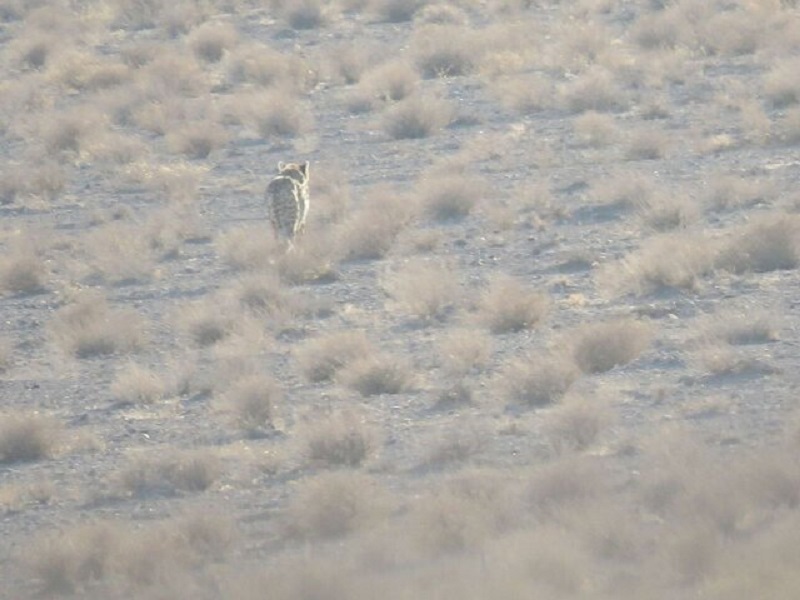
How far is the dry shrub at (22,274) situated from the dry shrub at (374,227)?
3.43 meters

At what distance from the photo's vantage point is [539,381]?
14523 millimetres

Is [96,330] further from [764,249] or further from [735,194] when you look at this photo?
[735,194]

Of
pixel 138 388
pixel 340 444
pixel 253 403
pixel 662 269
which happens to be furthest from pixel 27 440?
pixel 662 269

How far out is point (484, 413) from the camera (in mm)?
14320

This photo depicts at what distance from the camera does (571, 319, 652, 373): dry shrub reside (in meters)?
15.2

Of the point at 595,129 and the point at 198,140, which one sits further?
the point at 198,140

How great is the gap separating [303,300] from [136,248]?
3790mm

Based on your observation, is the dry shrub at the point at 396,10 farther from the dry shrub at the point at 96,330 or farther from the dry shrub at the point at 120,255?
the dry shrub at the point at 96,330

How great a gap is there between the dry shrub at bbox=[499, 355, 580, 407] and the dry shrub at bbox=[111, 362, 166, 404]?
303 cm

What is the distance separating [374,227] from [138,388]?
5.64 meters

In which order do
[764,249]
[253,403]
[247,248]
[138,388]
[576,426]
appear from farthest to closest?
1. [247,248]
2. [764,249]
3. [138,388]
4. [253,403]
5. [576,426]

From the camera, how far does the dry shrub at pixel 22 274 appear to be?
21.0 m

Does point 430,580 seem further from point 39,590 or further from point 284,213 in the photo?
point 284,213

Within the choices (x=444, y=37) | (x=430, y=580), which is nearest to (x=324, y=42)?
(x=444, y=37)
